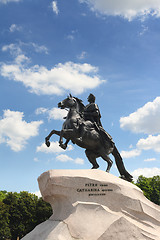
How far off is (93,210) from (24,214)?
2694cm

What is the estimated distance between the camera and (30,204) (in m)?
33.1

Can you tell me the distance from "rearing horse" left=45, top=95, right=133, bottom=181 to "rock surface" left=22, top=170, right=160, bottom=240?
2.00 meters

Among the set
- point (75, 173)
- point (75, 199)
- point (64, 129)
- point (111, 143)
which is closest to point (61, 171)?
point (75, 173)

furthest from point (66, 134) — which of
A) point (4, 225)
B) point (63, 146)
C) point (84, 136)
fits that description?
point (4, 225)

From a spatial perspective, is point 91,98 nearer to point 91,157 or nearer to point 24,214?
point 91,157

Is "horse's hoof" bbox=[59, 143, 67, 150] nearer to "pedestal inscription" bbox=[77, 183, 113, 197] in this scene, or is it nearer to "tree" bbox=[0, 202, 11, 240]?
"pedestal inscription" bbox=[77, 183, 113, 197]

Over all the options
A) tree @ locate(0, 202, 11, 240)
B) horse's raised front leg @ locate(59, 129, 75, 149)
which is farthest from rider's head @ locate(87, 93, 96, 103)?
tree @ locate(0, 202, 11, 240)

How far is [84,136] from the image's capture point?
1033 centimetres

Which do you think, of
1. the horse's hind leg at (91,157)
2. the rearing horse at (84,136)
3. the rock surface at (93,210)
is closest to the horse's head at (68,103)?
the rearing horse at (84,136)

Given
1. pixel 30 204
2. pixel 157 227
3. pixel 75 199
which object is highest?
pixel 30 204

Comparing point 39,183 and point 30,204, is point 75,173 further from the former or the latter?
point 30,204

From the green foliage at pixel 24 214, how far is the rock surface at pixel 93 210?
25000mm

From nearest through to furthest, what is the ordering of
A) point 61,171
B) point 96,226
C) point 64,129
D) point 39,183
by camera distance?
point 96,226, point 61,171, point 39,183, point 64,129

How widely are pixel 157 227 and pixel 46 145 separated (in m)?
5.07
